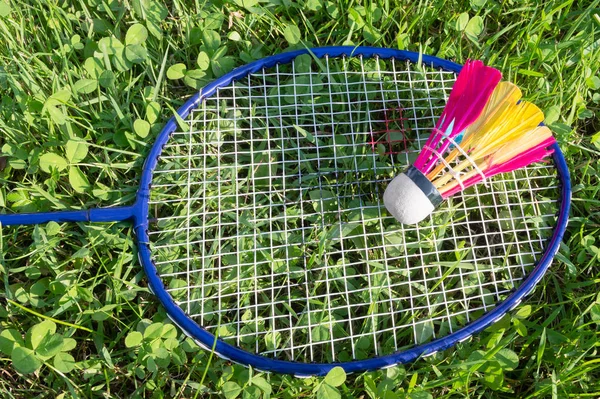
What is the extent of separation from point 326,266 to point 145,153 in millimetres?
696

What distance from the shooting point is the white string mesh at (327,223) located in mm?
1771

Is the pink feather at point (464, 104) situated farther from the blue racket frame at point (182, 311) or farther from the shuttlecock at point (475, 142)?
the blue racket frame at point (182, 311)

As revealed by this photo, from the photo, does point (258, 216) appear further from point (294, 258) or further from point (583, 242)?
point (583, 242)

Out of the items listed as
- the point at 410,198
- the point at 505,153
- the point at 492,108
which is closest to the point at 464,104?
the point at 492,108

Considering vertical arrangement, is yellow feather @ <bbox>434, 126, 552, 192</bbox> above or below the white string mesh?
above

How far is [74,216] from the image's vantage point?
70.2 inches

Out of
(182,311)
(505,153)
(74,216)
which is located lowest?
(182,311)

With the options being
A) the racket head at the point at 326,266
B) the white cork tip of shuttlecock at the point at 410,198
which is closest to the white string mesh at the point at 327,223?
the racket head at the point at 326,266

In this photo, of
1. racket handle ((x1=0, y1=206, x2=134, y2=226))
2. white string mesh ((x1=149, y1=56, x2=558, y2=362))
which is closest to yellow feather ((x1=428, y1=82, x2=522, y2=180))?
white string mesh ((x1=149, y1=56, x2=558, y2=362))

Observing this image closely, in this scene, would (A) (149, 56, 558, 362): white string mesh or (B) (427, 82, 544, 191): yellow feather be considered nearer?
(B) (427, 82, 544, 191): yellow feather

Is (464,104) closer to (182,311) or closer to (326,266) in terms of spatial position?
(326,266)

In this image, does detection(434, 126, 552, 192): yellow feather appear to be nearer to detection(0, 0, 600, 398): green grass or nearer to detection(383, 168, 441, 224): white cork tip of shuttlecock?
detection(383, 168, 441, 224): white cork tip of shuttlecock

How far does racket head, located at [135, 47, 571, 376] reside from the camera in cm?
164

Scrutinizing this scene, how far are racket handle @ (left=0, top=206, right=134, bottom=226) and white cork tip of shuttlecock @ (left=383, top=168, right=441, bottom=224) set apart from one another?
2.48ft
